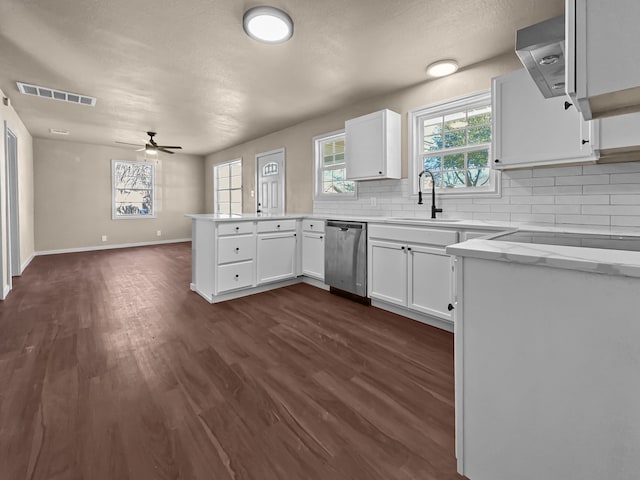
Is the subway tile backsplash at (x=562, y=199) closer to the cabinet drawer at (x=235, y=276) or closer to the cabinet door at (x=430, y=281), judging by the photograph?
the cabinet door at (x=430, y=281)

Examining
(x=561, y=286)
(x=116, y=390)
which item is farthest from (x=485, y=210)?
(x=116, y=390)

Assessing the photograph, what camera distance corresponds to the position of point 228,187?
A: 7844 mm

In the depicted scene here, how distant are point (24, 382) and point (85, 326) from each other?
926 millimetres

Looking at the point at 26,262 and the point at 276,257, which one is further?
the point at 26,262

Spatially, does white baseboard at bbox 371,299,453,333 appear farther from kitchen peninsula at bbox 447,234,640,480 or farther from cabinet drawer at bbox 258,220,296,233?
kitchen peninsula at bbox 447,234,640,480

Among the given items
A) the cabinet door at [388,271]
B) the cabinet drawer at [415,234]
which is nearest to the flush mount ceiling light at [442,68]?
the cabinet drawer at [415,234]

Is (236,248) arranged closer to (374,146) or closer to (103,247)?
(374,146)

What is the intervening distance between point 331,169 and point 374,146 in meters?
1.20

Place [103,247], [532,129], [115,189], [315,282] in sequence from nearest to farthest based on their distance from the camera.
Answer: [532,129], [315,282], [103,247], [115,189]

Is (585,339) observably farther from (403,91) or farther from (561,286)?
(403,91)

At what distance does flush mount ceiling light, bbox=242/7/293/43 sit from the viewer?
2254 millimetres

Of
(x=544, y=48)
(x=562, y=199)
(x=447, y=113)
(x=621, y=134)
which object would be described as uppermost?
(x=447, y=113)

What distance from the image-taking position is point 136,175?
7.67 meters

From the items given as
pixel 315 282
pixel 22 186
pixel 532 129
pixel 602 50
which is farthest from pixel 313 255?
pixel 22 186
